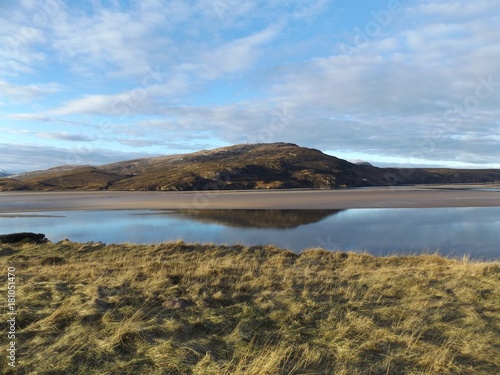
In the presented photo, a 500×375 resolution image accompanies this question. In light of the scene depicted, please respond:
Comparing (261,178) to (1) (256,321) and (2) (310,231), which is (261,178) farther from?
(1) (256,321)

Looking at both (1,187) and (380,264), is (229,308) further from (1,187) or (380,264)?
(1,187)

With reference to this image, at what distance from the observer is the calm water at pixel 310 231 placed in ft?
73.5

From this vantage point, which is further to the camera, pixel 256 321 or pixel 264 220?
pixel 264 220

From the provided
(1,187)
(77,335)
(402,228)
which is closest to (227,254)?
(77,335)

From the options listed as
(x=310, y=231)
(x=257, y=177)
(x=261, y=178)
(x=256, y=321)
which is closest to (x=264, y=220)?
(x=310, y=231)

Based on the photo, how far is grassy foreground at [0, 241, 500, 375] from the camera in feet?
20.2

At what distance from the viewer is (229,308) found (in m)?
8.73

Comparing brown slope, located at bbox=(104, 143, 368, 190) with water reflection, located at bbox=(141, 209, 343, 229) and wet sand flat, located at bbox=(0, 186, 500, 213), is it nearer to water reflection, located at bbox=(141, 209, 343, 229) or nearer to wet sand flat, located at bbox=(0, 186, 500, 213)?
wet sand flat, located at bbox=(0, 186, 500, 213)

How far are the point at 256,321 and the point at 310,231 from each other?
21.0 meters

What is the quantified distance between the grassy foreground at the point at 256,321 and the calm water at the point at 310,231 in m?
9.80

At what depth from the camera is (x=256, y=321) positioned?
7.93 metres

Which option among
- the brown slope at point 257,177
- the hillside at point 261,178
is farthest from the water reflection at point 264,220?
the brown slope at point 257,177

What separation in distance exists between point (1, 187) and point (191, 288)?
164 m

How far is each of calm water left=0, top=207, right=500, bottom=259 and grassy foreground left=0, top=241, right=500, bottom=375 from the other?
980 cm
